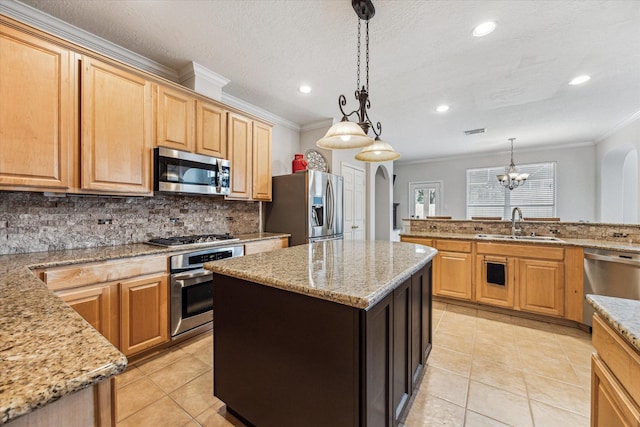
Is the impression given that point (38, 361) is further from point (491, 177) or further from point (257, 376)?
point (491, 177)

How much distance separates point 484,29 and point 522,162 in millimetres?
5759

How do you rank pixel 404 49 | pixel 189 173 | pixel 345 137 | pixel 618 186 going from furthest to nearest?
pixel 618 186 < pixel 189 173 < pixel 404 49 < pixel 345 137

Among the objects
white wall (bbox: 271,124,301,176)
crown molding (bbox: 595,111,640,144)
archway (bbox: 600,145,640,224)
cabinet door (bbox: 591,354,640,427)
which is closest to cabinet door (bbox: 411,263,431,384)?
cabinet door (bbox: 591,354,640,427)

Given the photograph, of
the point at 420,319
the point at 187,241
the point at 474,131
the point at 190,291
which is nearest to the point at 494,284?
the point at 420,319

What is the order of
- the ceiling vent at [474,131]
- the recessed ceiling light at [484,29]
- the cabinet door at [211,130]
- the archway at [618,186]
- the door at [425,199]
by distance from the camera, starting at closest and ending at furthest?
the recessed ceiling light at [484,29], the cabinet door at [211,130], the ceiling vent at [474,131], the archway at [618,186], the door at [425,199]

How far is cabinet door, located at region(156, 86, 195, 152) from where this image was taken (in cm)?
245

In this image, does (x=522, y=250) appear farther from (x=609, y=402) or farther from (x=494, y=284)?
(x=609, y=402)

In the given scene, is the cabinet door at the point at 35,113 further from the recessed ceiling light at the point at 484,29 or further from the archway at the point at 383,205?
the archway at the point at 383,205

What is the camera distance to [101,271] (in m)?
1.86

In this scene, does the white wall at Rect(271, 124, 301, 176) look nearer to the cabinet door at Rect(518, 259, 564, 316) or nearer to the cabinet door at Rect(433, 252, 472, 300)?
the cabinet door at Rect(433, 252, 472, 300)

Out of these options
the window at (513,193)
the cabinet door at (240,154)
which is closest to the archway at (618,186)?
the window at (513,193)

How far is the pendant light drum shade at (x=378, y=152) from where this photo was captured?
7.39ft

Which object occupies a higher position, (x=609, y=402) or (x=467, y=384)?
(x=609, y=402)

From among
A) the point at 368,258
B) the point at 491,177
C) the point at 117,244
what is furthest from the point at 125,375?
the point at 491,177
